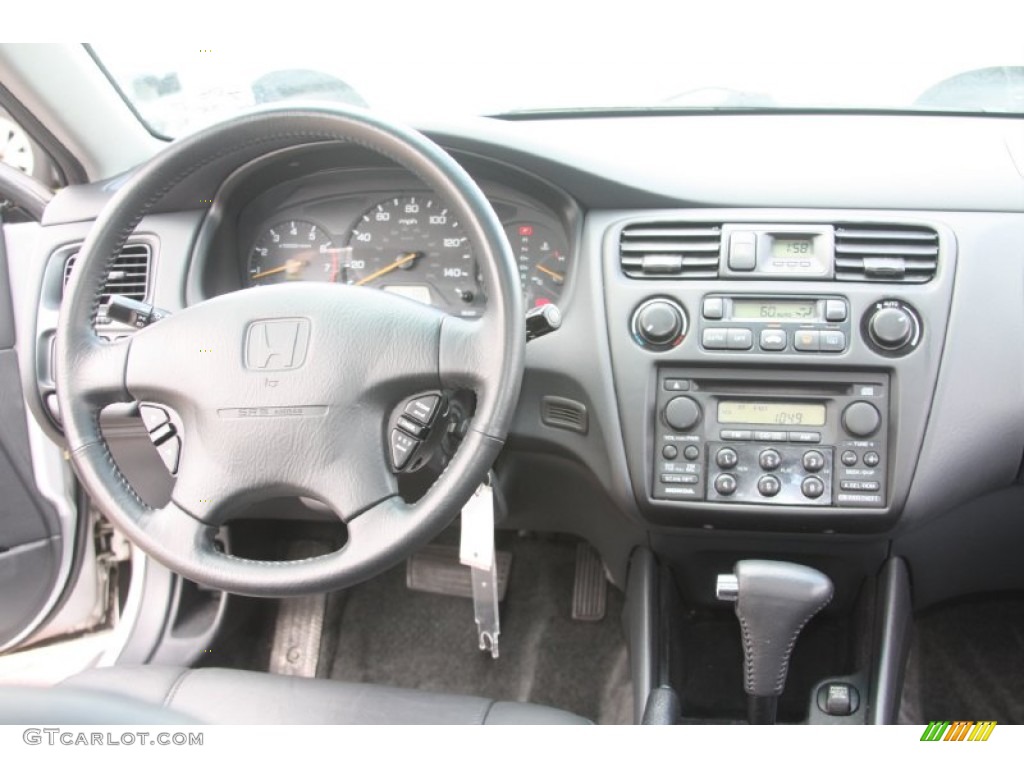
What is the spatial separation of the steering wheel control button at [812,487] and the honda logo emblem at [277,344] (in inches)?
28.2

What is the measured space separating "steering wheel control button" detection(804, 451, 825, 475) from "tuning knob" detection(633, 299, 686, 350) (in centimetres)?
25

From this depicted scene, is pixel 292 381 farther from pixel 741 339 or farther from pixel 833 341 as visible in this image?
pixel 833 341

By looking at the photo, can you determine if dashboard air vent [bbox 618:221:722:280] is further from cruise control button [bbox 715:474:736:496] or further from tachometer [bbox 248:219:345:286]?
Answer: tachometer [bbox 248:219:345:286]

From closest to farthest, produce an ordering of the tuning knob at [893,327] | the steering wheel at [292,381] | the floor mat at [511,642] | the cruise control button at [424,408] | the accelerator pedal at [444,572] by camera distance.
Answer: the steering wheel at [292,381]
the cruise control button at [424,408]
the tuning knob at [893,327]
the floor mat at [511,642]
the accelerator pedal at [444,572]

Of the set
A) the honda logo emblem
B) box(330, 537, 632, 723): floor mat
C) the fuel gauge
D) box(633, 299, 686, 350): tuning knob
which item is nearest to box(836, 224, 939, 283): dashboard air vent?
box(633, 299, 686, 350): tuning knob

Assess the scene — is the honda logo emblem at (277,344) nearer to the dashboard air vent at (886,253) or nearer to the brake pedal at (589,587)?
the dashboard air vent at (886,253)

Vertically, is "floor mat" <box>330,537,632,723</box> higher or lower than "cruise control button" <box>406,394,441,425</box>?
lower

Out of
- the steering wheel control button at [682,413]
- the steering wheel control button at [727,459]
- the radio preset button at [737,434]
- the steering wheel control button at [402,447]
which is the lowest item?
the steering wheel control button at [727,459]

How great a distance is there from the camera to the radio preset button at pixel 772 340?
1.28 meters

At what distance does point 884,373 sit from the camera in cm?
128

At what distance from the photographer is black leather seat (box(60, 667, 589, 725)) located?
117 cm

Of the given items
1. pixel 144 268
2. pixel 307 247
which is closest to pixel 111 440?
pixel 144 268

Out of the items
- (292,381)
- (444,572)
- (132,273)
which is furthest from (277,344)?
(444,572)

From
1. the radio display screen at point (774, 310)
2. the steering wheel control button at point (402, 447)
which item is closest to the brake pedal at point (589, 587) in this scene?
the radio display screen at point (774, 310)
